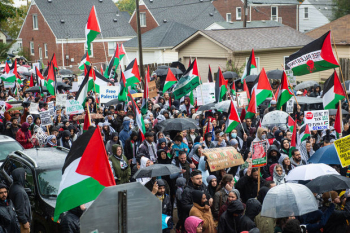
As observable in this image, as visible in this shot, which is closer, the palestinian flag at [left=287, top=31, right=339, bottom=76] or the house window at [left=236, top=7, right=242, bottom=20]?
the palestinian flag at [left=287, top=31, right=339, bottom=76]

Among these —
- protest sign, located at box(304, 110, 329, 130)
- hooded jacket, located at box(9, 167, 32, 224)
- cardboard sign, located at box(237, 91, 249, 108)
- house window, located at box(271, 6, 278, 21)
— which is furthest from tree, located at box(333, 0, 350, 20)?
hooded jacket, located at box(9, 167, 32, 224)

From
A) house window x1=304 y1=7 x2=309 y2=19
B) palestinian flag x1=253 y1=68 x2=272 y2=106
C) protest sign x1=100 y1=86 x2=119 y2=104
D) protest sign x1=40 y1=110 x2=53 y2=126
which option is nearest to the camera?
protest sign x1=40 y1=110 x2=53 y2=126

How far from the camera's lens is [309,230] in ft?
25.3

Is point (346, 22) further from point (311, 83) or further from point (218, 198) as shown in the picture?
point (218, 198)

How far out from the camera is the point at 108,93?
54.2 feet

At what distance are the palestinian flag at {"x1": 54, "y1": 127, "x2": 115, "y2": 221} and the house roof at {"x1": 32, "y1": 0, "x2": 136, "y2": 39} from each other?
47440 mm

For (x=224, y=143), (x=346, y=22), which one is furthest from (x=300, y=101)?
(x=346, y=22)

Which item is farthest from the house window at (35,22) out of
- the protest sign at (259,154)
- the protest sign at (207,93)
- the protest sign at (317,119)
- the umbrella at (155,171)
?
the protest sign at (259,154)

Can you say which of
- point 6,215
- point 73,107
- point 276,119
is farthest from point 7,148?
point 276,119

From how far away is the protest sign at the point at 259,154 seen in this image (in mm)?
9102

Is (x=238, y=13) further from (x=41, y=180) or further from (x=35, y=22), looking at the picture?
(x=41, y=180)

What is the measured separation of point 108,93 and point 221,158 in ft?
23.5

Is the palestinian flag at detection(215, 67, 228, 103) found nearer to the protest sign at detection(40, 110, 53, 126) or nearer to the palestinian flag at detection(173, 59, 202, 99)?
the palestinian flag at detection(173, 59, 202, 99)

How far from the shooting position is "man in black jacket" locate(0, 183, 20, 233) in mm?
7707
